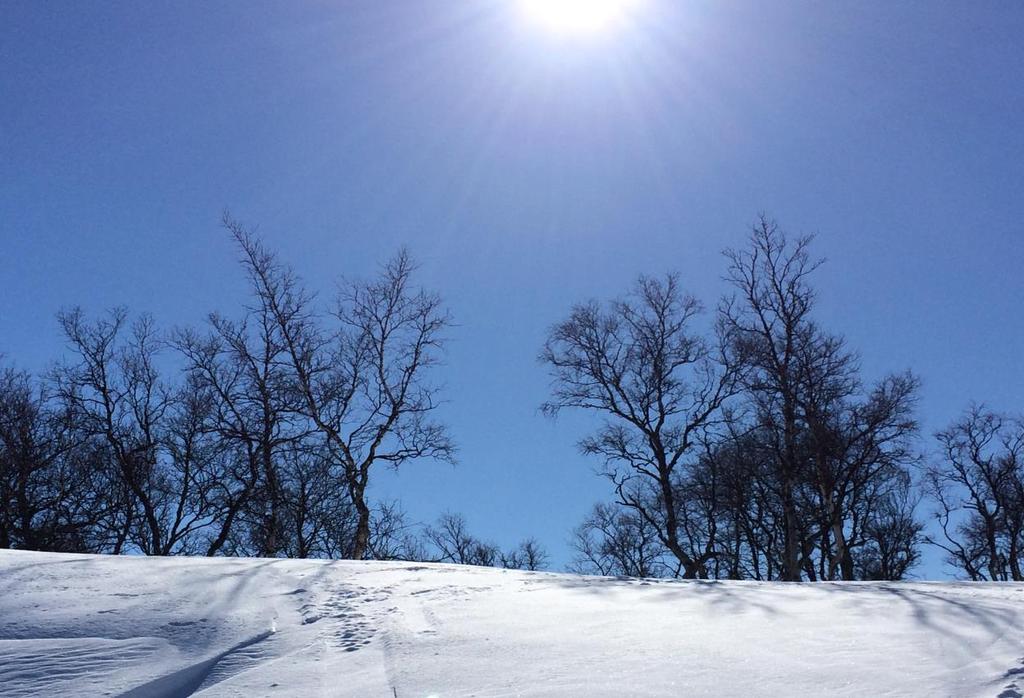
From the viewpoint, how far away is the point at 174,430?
21.8m

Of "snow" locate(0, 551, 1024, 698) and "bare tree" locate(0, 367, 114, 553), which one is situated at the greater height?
"bare tree" locate(0, 367, 114, 553)

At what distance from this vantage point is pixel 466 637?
537cm

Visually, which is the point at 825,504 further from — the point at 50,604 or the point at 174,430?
the point at 174,430

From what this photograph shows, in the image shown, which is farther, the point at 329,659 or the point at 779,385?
the point at 779,385

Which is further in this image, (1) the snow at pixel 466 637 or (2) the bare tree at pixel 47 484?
(2) the bare tree at pixel 47 484

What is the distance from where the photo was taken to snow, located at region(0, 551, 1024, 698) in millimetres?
4359

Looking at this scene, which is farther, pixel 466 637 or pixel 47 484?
pixel 47 484

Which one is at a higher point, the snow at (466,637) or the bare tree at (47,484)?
the bare tree at (47,484)

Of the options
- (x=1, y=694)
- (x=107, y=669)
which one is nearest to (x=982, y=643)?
(x=107, y=669)

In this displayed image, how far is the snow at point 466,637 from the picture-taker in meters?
4.36

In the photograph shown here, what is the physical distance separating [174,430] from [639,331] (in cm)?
1346

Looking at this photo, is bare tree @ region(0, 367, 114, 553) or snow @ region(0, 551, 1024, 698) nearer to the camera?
snow @ region(0, 551, 1024, 698)

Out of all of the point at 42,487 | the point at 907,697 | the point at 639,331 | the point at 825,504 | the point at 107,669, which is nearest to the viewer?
the point at 907,697

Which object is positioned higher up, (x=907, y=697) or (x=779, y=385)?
(x=779, y=385)
